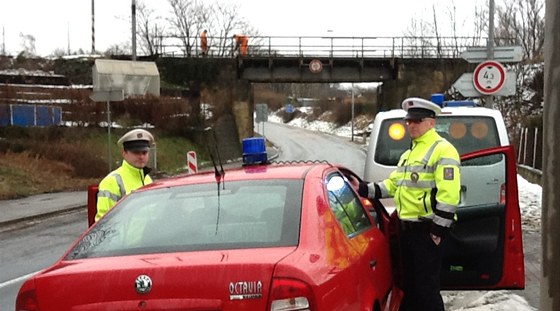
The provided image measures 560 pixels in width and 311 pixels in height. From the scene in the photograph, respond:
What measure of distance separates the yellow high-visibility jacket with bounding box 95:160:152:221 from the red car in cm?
86

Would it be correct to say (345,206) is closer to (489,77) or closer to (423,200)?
(423,200)

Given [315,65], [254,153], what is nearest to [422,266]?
[254,153]

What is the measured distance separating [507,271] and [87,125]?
2649cm

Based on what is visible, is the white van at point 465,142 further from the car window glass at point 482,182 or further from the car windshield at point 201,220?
the car windshield at point 201,220

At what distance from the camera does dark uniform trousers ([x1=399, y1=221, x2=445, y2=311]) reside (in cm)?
472

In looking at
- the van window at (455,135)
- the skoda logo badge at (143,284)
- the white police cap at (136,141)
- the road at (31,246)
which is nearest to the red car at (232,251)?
the skoda logo badge at (143,284)

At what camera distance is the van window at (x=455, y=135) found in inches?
300

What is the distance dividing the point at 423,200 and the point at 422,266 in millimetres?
490

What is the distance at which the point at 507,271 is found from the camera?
5.21 meters

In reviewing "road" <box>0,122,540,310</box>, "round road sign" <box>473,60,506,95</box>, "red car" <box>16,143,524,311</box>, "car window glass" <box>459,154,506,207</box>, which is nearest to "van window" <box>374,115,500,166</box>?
"car window glass" <box>459,154,506,207</box>

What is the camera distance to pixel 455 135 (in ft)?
25.3

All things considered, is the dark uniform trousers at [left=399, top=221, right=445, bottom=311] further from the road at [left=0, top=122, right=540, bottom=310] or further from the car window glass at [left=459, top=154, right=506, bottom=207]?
the car window glass at [left=459, top=154, right=506, bottom=207]

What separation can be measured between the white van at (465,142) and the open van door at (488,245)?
1452mm

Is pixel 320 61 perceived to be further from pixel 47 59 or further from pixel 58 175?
pixel 58 175
